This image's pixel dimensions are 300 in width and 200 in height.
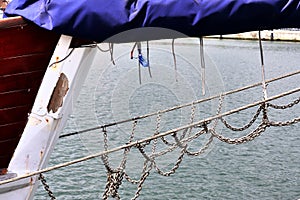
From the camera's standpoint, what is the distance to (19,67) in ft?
Result: 12.2

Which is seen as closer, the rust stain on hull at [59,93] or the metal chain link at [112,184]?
the rust stain on hull at [59,93]

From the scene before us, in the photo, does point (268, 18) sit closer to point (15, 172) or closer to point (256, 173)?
point (15, 172)

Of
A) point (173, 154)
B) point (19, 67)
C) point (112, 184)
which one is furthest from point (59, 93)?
point (173, 154)

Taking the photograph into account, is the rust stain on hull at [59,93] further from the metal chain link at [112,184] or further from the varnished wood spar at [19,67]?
the metal chain link at [112,184]

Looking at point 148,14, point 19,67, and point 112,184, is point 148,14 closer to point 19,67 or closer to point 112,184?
point 19,67

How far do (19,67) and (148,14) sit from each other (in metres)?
1.02

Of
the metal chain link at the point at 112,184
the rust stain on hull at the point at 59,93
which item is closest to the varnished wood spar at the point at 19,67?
the rust stain on hull at the point at 59,93

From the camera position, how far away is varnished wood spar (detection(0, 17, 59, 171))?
362 centimetres

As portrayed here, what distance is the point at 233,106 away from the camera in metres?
16.0

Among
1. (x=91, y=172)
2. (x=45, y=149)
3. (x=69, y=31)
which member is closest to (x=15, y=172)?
(x=45, y=149)

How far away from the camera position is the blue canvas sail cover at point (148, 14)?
3.38 metres

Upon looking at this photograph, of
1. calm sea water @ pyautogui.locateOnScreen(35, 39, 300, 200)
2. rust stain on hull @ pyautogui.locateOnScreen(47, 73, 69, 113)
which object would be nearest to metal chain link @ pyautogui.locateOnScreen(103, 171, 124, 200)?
rust stain on hull @ pyautogui.locateOnScreen(47, 73, 69, 113)

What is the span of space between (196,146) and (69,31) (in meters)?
8.66

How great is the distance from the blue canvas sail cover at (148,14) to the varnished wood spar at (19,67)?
0.56ft
